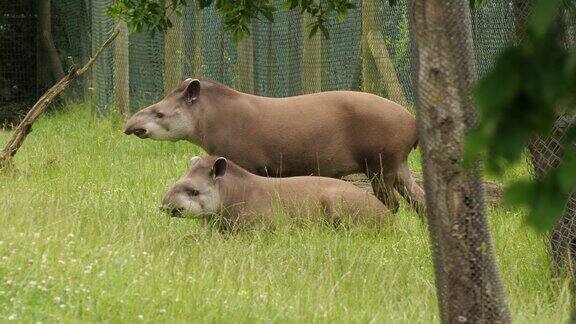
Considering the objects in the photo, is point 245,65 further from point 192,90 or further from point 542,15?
point 542,15

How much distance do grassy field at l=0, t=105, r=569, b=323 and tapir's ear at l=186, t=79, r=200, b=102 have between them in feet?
2.62

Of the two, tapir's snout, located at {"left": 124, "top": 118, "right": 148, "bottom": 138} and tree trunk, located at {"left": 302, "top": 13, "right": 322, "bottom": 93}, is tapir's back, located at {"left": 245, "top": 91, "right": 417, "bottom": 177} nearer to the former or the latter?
tapir's snout, located at {"left": 124, "top": 118, "right": 148, "bottom": 138}

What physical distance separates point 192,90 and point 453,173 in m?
4.88

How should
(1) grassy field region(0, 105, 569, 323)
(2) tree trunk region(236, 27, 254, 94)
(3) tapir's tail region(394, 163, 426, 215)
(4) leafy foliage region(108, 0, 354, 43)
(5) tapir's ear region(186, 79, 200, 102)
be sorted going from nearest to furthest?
(1) grassy field region(0, 105, 569, 323)
(4) leafy foliage region(108, 0, 354, 43)
(3) tapir's tail region(394, 163, 426, 215)
(5) tapir's ear region(186, 79, 200, 102)
(2) tree trunk region(236, 27, 254, 94)

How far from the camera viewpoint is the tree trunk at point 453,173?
368 centimetres

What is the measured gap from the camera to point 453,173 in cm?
372

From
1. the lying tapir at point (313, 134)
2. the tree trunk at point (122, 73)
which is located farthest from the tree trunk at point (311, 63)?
the lying tapir at point (313, 134)

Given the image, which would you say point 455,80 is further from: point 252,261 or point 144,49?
point 144,49

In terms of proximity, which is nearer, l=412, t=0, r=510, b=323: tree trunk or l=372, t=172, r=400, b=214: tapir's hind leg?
l=412, t=0, r=510, b=323: tree trunk

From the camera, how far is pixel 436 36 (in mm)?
3672

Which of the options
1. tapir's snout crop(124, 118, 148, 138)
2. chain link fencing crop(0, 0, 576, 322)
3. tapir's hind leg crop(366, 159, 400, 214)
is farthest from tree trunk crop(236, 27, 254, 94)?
tapir's hind leg crop(366, 159, 400, 214)

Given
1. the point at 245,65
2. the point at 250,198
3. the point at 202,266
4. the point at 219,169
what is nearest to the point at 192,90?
the point at 219,169

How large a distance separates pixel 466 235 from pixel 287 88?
8.58 metres

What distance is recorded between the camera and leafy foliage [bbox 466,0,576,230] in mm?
1517
